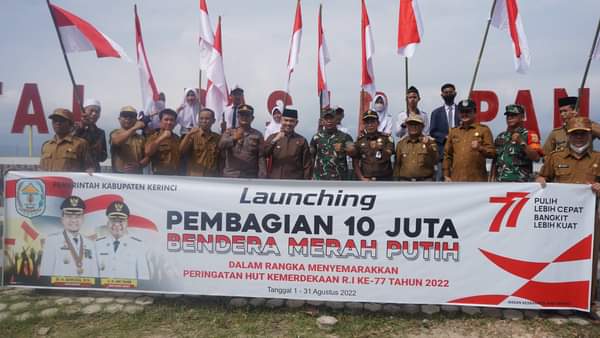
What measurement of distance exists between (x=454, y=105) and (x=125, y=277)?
506cm

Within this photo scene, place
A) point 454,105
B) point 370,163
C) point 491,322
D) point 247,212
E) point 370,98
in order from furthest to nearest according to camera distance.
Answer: point 370,98
point 454,105
point 370,163
point 247,212
point 491,322

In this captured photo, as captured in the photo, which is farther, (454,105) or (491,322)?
(454,105)

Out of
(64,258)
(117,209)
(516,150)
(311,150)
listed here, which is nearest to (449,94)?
(516,150)

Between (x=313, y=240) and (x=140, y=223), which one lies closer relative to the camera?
(x=313, y=240)

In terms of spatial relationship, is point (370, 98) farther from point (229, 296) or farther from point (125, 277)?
point (125, 277)

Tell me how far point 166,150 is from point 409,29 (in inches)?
157

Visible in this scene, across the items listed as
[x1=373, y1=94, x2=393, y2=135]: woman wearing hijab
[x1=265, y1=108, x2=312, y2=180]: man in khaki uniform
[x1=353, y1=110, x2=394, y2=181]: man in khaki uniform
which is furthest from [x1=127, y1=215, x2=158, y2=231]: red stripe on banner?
[x1=373, y1=94, x2=393, y2=135]: woman wearing hijab

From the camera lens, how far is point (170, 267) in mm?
4605

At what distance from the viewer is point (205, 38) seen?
23.0 ft

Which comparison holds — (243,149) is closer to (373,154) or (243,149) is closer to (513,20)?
(373,154)

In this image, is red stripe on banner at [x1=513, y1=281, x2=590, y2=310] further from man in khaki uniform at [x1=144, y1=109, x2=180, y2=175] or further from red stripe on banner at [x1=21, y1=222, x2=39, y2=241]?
red stripe on banner at [x1=21, y1=222, x2=39, y2=241]

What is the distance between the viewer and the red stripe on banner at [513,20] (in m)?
6.27

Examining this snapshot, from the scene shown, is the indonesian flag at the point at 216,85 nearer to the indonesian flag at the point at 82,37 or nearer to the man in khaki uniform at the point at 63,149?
the indonesian flag at the point at 82,37

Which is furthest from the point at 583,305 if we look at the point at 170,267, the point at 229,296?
the point at 170,267
